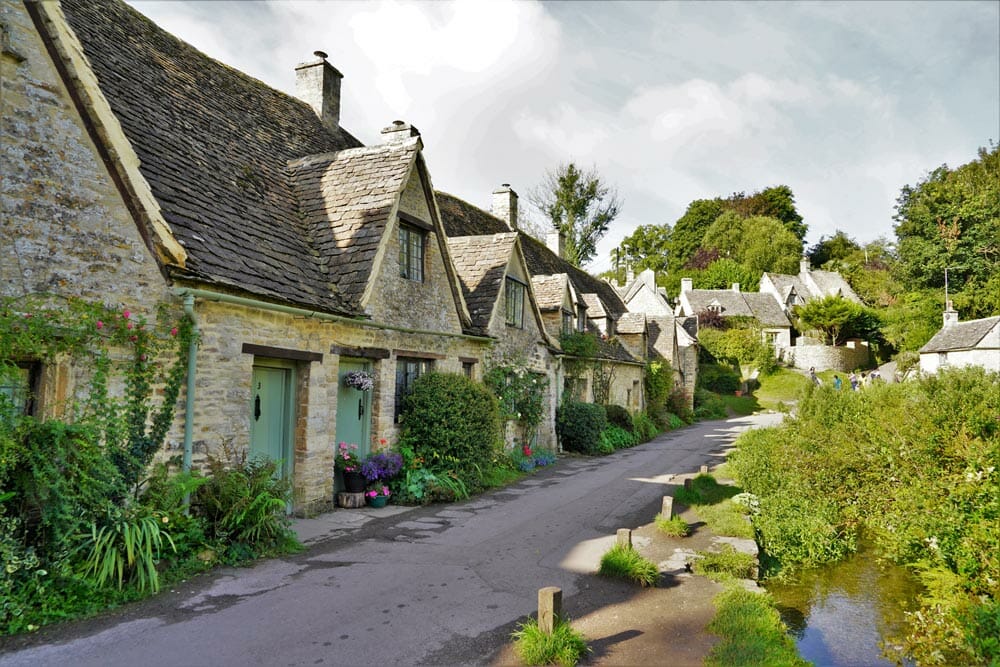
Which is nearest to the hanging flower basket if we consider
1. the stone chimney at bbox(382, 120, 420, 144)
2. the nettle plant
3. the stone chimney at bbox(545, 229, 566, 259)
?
the nettle plant

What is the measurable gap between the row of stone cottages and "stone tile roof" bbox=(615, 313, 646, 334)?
1291 cm

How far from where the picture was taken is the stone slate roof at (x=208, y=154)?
8562mm

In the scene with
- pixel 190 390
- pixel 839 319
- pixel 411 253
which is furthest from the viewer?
pixel 839 319

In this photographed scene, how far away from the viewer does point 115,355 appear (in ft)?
22.7

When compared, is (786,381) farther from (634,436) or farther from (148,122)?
(148,122)

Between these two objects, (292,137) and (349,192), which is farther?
(292,137)

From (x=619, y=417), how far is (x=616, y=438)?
175 centimetres

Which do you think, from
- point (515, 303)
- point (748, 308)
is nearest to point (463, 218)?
point (515, 303)

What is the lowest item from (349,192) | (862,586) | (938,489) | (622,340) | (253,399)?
(862,586)

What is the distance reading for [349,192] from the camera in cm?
1203

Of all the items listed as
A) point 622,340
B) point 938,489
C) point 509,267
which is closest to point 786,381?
point 622,340

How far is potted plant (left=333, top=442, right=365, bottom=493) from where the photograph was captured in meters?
10.8

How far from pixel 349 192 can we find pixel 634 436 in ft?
51.5

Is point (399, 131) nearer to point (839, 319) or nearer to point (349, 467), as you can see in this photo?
point (349, 467)
